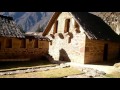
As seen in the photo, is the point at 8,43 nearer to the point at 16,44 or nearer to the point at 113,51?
the point at 16,44

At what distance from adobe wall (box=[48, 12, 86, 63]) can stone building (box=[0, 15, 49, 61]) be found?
8.98ft

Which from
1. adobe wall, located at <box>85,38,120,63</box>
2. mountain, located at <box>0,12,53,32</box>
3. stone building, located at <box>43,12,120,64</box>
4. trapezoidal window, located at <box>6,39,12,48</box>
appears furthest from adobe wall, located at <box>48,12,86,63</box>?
mountain, located at <box>0,12,53,32</box>

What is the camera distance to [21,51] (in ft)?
65.0

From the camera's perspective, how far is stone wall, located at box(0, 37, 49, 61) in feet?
59.7

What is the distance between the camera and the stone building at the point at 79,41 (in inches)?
814

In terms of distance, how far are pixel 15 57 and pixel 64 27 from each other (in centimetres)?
730

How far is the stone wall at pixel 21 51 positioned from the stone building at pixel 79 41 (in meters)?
2.42

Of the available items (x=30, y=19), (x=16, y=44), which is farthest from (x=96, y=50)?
(x=30, y=19)

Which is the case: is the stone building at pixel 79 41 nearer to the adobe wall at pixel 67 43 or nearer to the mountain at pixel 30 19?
the adobe wall at pixel 67 43
